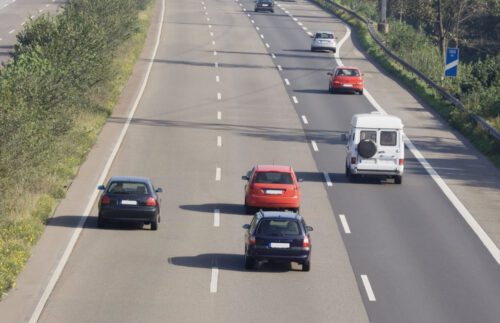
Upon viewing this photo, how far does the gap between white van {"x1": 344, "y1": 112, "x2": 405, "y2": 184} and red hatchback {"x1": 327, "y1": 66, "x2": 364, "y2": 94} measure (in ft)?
71.9

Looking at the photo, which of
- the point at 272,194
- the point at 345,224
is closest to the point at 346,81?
the point at 272,194

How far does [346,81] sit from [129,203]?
3175 centimetres

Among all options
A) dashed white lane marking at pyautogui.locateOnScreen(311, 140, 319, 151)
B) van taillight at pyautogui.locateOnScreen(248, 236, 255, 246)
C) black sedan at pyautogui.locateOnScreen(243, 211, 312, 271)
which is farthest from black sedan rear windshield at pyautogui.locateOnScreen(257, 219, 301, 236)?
dashed white lane marking at pyautogui.locateOnScreen(311, 140, 319, 151)

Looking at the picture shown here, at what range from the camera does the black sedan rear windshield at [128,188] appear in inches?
1228

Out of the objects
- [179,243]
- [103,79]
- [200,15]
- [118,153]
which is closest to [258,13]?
[200,15]

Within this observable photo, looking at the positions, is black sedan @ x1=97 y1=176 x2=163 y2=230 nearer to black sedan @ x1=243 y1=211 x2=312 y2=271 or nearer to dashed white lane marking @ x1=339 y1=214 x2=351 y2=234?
black sedan @ x1=243 y1=211 x2=312 y2=271

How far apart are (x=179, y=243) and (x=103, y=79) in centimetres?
2073

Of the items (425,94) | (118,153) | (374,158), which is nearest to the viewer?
(374,158)

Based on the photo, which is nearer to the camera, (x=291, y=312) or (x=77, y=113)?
(x=291, y=312)

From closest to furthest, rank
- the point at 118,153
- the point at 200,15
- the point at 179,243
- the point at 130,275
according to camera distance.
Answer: the point at 130,275, the point at 179,243, the point at 118,153, the point at 200,15

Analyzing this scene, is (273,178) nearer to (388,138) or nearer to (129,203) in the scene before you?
(129,203)

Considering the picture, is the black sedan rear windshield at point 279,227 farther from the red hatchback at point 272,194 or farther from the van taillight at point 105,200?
the red hatchback at point 272,194

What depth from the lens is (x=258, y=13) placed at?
10650cm

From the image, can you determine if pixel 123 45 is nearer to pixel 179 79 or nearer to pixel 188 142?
pixel 179 79
